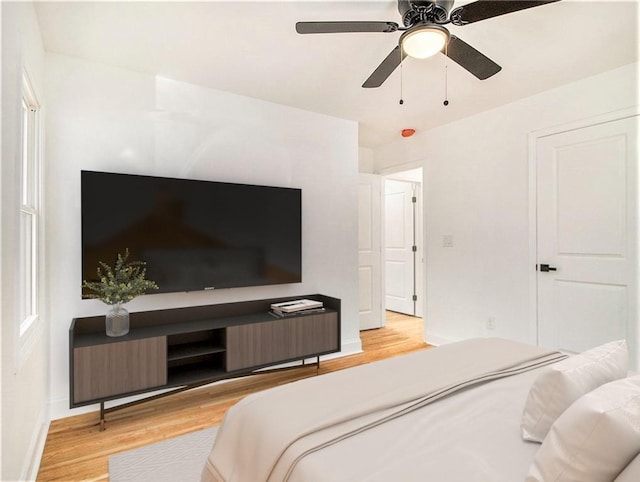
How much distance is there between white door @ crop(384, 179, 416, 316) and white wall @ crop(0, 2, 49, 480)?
446cm

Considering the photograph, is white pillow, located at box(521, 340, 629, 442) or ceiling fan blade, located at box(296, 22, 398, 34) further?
ceiling fan blade, located at box(296, 22, 398, 34)

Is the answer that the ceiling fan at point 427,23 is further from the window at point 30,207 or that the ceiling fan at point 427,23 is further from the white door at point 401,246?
the white door at point 401,246

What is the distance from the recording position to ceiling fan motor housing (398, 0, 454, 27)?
1747mm

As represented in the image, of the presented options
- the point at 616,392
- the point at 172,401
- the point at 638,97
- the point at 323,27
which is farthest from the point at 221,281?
the point at 638,97

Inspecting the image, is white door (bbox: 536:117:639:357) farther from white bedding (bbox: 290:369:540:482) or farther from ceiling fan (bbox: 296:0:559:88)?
white bedding (bbox: 290:369:540:482)

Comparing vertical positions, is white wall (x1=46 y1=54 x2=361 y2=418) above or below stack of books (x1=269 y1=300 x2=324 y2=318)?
above

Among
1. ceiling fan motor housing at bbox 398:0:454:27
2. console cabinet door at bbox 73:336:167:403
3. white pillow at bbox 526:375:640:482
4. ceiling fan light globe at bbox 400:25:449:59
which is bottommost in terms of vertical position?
console cabinet door at bbox 73:336:167:403

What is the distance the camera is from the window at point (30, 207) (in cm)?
204

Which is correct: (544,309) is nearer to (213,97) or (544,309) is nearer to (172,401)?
(172,401)

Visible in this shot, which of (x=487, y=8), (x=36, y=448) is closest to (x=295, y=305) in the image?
(x=36, y=448)

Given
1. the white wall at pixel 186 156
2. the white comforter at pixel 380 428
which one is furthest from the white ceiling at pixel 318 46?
the white comforter at pixel 380 428

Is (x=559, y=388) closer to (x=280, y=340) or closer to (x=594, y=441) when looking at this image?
(x=594, y=441)

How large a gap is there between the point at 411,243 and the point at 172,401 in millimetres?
4051

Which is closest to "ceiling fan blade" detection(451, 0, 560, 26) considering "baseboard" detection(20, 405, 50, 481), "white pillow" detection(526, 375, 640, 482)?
"white pillow" detection(526, 375, 640, 482)
